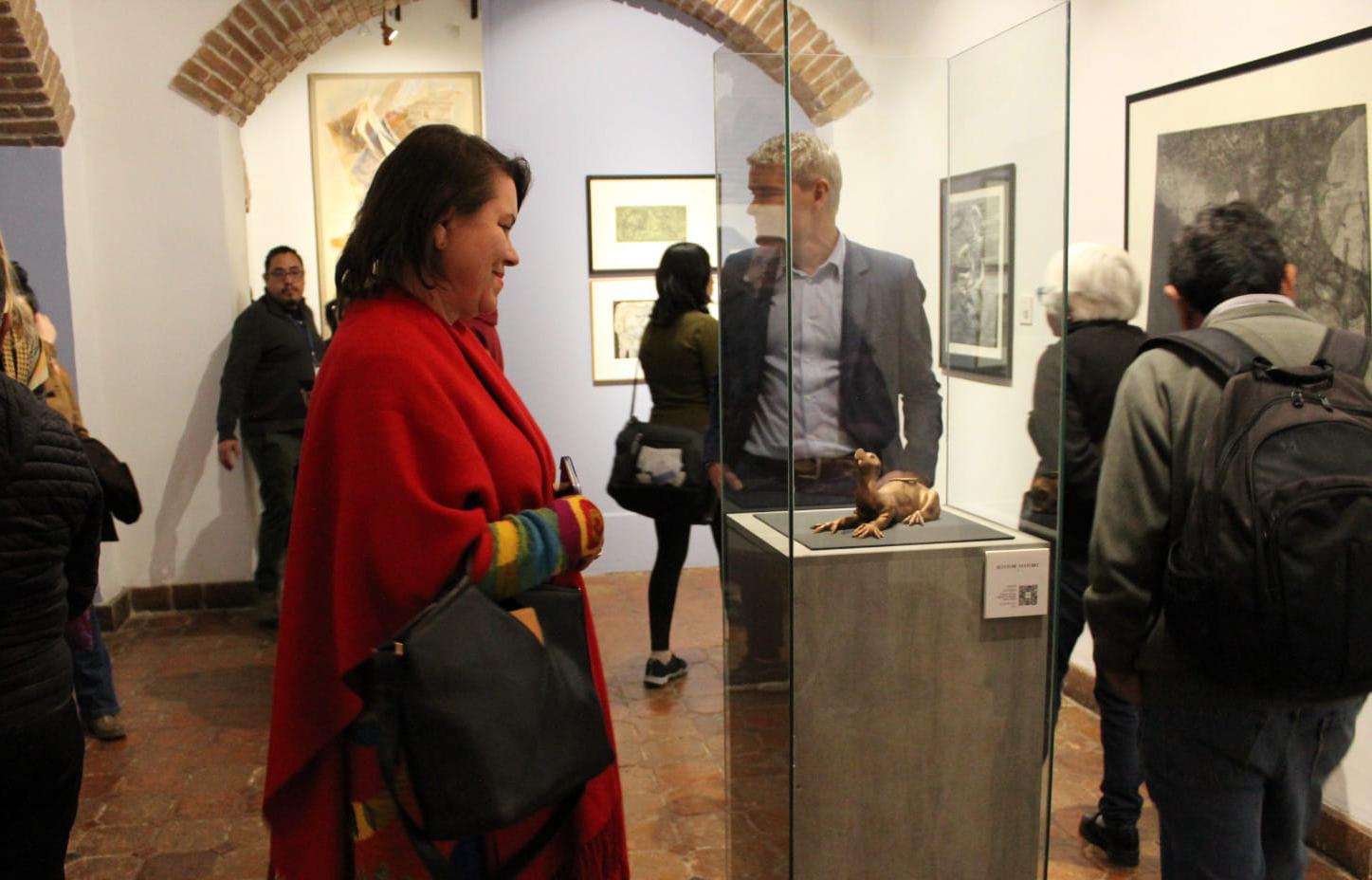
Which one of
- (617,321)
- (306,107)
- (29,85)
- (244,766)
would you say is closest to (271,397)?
(29,85)

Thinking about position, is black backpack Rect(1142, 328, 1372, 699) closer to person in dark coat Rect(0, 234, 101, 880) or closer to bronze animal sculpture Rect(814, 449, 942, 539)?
bronze animal sculpture Rect(814, 449, 942, 539)

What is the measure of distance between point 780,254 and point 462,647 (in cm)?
92

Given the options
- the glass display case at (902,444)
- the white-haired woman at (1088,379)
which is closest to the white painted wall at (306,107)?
the white-haired woman at (1088,379)

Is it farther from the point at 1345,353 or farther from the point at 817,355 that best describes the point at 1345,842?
the point at 817,355

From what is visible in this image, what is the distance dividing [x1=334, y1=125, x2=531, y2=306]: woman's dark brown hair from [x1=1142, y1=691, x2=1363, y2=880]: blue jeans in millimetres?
1484

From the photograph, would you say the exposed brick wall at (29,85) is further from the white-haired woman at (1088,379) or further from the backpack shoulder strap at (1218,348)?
the backpack shoulder strap at (1218,348)

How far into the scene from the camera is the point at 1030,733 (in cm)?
211

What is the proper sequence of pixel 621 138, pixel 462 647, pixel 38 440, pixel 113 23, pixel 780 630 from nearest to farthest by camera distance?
pixel 462 647 → pixel 38 440 → pixel 780 630 → pixel 113 23 → pixel 621 138

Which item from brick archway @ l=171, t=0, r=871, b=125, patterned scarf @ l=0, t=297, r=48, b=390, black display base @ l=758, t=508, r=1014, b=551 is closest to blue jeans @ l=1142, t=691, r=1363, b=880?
black display base @ l=758, t=508, r=1014, b=551

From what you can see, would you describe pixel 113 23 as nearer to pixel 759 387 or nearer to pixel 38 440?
pixel 38 440

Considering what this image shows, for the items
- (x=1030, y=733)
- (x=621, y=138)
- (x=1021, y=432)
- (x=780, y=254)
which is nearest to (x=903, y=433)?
(x=1021, y=432)

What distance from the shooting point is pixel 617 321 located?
6832 mm

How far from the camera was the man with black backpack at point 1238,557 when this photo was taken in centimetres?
168

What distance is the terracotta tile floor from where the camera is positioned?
327 centimetres
